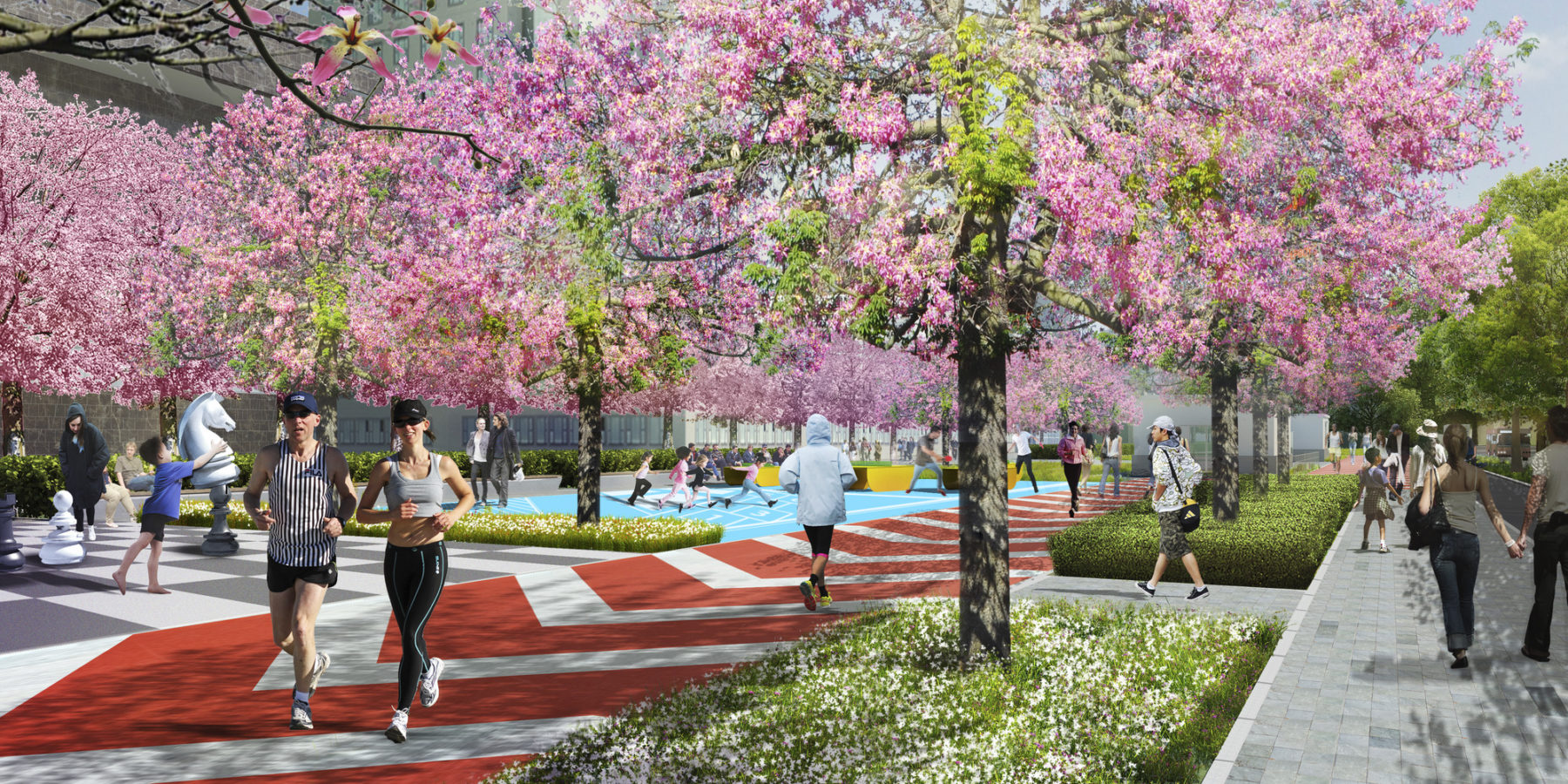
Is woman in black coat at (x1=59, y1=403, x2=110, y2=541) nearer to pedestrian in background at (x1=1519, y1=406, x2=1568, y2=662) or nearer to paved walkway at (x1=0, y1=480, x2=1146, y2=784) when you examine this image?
paved walkway at (x1=0, y1=480, x2=1146, y2=784)

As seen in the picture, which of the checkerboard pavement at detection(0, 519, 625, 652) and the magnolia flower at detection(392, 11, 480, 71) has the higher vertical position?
the magnolia flower at detection(392, 11, 480, 71)

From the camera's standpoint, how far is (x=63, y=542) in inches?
513

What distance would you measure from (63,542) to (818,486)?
9502mm

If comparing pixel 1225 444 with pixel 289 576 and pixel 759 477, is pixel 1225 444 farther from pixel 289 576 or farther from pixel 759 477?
pixel 759 477

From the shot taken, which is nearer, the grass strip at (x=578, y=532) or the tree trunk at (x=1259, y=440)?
the grass strip at (x=578, y=532)

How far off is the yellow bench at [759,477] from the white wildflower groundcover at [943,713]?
74.6 ft

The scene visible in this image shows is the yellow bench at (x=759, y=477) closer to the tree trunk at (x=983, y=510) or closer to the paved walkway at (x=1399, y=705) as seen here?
the paved walkway at (x=1399, y=705)

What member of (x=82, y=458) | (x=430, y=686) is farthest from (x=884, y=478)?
(x=430, y=686)

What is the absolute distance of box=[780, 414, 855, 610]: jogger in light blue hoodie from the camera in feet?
34.3

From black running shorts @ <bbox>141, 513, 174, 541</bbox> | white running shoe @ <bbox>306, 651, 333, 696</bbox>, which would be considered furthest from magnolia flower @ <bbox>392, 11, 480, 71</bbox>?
black running shorts @ <bbox>141, 513, 174, 541</bbox>

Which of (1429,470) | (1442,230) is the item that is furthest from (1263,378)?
(1429,470)

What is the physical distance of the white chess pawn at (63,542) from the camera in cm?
1285

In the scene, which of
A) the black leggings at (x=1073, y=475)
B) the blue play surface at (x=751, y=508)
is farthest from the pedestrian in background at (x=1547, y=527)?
the black leggings at (x=1073, y=475)

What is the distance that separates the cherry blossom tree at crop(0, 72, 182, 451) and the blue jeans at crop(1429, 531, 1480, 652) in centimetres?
2444
